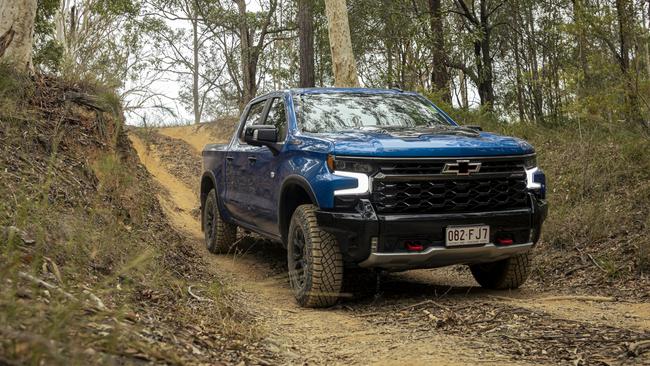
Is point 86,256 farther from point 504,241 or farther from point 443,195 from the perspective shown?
point 504,241

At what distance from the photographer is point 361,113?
6.45 meters

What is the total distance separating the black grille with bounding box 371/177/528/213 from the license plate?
0.15 m

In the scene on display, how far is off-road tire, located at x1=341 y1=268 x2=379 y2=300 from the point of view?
6172 mm

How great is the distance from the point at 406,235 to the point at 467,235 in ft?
1.70

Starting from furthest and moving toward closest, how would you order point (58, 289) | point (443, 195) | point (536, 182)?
1. point (536, 182)
2. point (443, 195)
3. point (58, 289)

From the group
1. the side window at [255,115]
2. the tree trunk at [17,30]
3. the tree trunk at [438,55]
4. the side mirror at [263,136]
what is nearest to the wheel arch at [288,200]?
the side mirror at [263,136]

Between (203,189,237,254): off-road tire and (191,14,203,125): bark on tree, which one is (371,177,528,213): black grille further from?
(191,14,203,125): bark on tree

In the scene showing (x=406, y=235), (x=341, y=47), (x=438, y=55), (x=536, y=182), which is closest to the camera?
(x=406, y=235)

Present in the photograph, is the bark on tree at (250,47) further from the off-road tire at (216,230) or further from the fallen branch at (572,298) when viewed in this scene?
the fallen branch at (572,298)

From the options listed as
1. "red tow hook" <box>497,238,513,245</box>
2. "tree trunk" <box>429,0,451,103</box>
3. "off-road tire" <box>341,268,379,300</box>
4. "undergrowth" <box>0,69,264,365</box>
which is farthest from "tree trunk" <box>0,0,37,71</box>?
"tree trunk" <box>429,0,451,103</box>

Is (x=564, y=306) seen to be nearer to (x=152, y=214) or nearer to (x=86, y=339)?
(x=86, y=339)

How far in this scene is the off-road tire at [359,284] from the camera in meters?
6.17

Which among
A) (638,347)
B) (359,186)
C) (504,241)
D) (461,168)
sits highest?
(461,168)

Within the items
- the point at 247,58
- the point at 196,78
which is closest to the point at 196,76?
the point at 196,78
